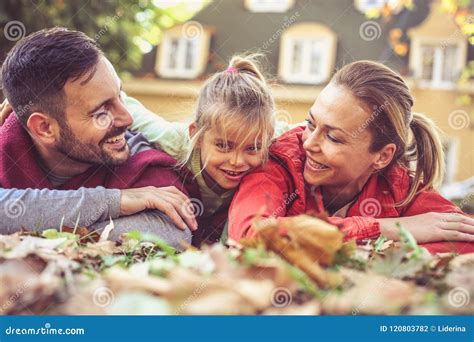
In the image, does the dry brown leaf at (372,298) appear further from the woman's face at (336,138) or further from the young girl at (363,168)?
the woman's face at (336,138)

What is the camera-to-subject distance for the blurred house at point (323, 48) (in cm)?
657

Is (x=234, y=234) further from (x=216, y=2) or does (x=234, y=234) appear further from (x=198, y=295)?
(x=216, y=2)

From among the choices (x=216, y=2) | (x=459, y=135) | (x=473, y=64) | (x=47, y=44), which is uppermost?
(x=47, y=44)

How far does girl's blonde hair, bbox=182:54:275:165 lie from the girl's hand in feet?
1.59

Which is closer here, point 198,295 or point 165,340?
point 198,295

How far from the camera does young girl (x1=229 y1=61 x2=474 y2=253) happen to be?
2.18 metres

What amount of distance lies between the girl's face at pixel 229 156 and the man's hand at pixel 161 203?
15 cm

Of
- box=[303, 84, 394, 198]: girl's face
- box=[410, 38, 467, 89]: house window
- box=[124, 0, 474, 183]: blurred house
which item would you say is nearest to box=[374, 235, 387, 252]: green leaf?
box=[303, 84, 394, 198]: girl's face

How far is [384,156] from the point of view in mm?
2357

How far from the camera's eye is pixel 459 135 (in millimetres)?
9398

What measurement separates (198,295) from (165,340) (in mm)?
243

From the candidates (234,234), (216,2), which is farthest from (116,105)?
(216,2)

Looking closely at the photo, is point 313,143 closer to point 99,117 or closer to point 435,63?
point 99,117

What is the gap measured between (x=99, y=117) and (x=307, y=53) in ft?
18.2
